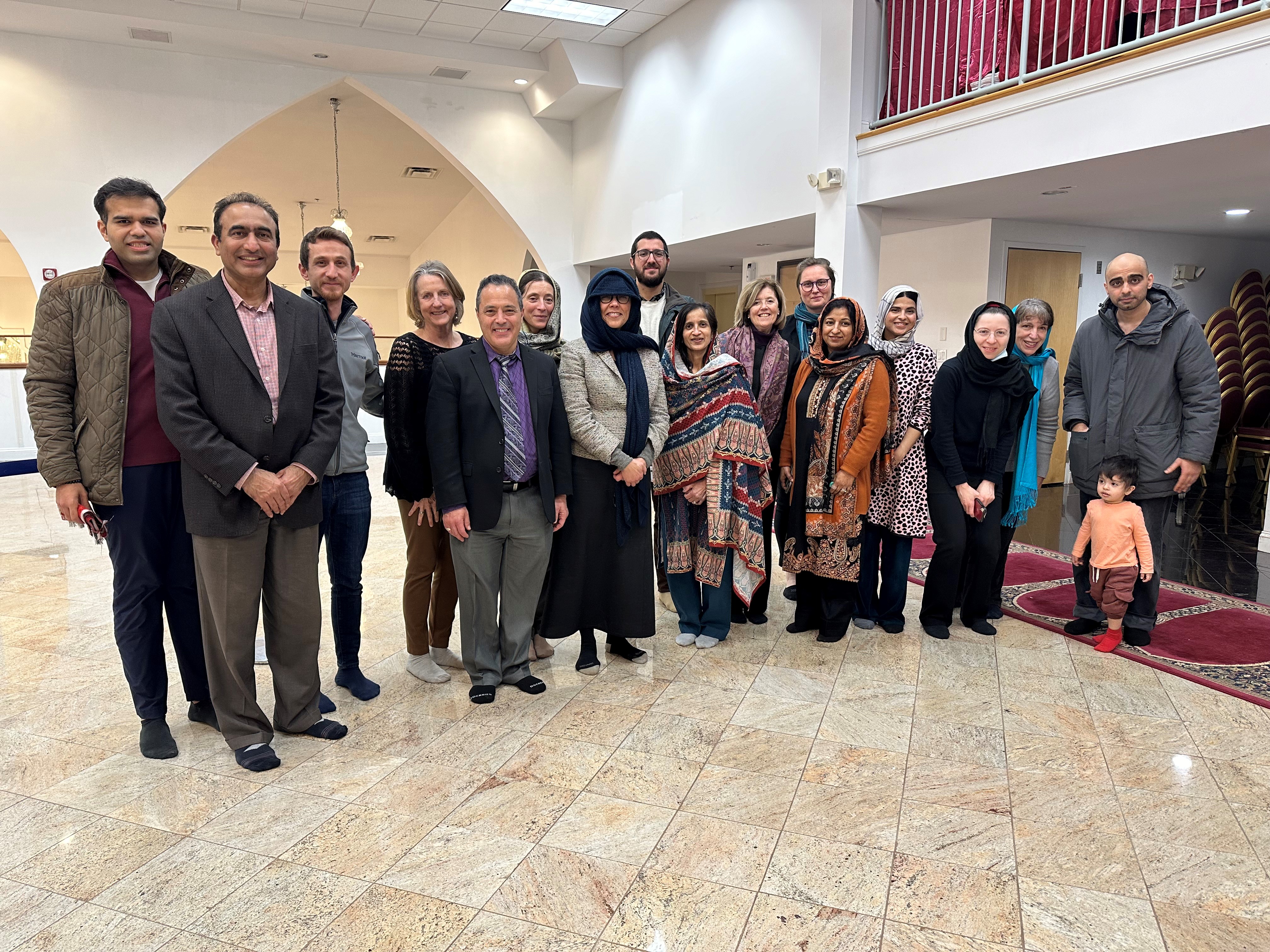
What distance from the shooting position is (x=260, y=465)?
2.42 m

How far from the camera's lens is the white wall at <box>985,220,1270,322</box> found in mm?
7645

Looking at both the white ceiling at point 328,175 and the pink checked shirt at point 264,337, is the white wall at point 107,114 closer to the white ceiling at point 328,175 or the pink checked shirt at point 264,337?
the white ceiling at point 328,175

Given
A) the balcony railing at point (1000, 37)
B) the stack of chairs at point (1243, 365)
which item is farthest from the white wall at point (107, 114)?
the stack of chairs at point (1243, 365)

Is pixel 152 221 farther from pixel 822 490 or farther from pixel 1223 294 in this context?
pixel 1223 294

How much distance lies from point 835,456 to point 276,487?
7.21 feet

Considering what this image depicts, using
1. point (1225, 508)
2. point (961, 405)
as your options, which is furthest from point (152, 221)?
point (1225, 508)

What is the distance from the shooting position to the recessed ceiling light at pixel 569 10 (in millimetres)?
Answer: 8109

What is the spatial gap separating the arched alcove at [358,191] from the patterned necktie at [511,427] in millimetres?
7885

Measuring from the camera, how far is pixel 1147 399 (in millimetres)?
3543

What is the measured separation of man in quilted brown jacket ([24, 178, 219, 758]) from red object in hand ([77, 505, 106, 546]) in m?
0.02

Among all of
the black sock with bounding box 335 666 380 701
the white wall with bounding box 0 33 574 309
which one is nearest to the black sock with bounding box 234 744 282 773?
the black sock with bounding box 335 666 380 701

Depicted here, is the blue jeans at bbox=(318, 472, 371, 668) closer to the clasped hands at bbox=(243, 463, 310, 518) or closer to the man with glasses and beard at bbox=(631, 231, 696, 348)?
the clasped hands at bbox=(243, 463, 310, 518)

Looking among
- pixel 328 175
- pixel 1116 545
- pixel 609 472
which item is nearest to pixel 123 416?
pixel 609 472

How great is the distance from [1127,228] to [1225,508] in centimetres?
295
